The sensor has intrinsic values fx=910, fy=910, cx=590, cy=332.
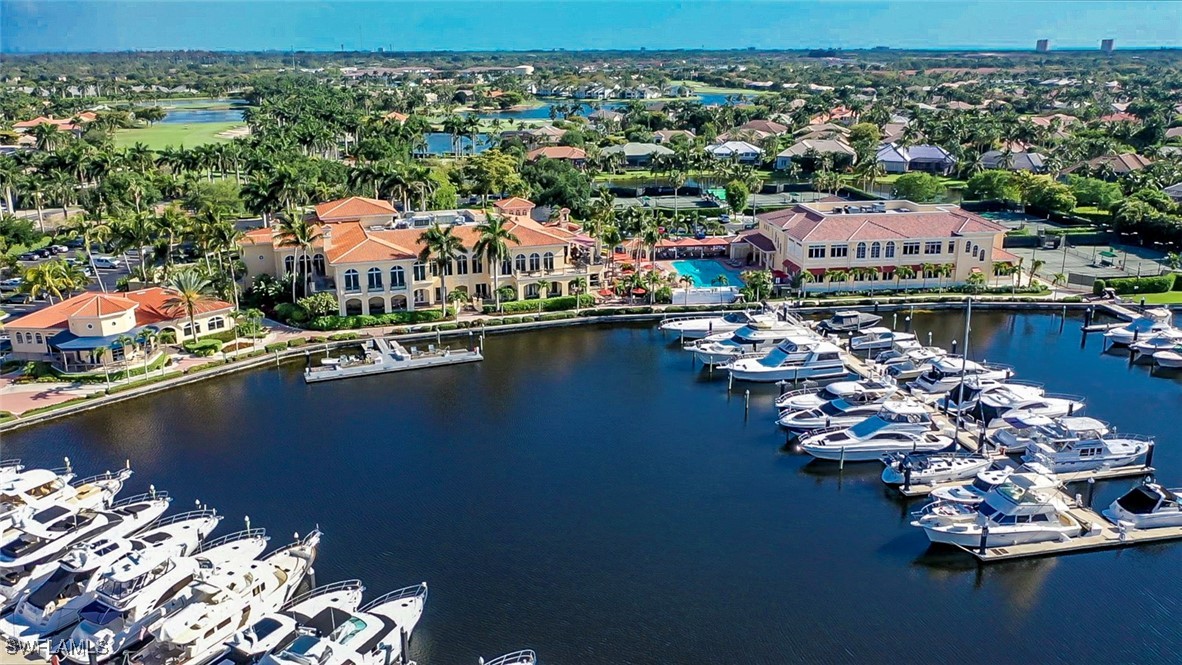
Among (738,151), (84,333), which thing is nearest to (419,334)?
(84,333)

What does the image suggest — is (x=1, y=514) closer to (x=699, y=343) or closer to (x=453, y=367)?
(x=453, y=367)

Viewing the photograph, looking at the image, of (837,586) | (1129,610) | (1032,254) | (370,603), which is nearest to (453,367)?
(370,603)

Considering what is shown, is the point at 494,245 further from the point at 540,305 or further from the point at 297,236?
the point at 297,236

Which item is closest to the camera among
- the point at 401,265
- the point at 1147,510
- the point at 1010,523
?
the point at 1010,523

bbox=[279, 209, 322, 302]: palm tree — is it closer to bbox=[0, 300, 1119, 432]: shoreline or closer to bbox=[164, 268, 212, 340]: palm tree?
bbox=[164, 268, 212, 340]: palm tree

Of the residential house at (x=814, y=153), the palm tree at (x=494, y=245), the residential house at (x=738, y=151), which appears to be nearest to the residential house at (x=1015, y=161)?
the residential house at (x=814, y=153)
